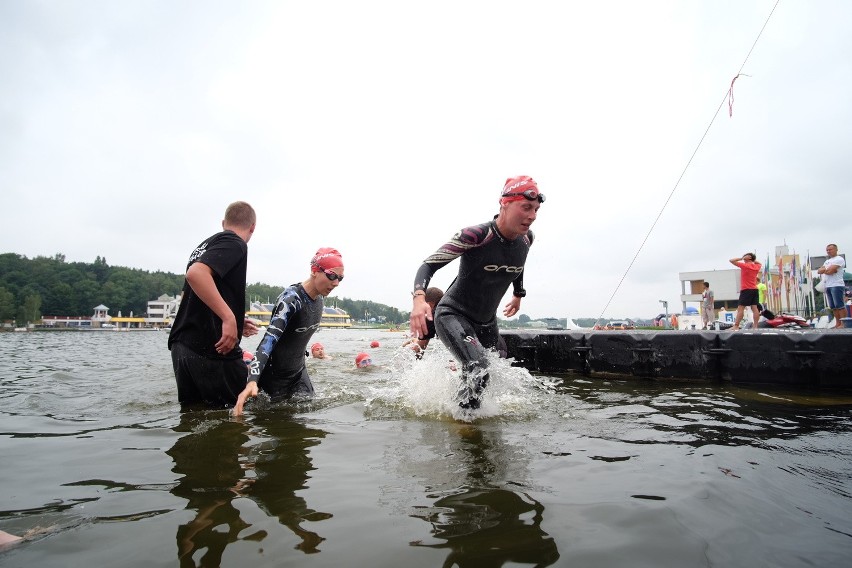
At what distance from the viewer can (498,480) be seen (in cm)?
244

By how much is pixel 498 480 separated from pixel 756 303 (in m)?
13.6

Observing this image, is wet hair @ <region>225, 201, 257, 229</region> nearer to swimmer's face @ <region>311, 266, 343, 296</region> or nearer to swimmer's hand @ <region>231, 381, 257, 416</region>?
swimmer's face @ <region>311, 266, 343, 296</region>

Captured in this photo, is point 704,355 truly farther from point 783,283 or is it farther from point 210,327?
point 783,283

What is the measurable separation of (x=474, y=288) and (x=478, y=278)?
0.43ft

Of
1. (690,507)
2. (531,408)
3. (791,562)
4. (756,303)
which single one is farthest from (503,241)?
(756,303)

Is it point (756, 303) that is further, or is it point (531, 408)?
point (756, 303)

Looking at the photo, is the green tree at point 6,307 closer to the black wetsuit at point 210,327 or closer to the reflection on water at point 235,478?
the black wetsuit at point 210,327

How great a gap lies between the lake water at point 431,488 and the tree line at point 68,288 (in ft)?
382

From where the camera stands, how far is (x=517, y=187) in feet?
14.7

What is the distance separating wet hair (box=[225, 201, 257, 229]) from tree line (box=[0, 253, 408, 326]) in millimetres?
115335

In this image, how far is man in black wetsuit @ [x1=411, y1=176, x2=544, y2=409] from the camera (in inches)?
175

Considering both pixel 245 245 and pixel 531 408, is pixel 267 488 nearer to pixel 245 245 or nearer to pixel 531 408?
pixel 245 245

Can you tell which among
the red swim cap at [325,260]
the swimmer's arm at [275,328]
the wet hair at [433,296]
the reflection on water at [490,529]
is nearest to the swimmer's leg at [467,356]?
the red swim cap at [325,260]

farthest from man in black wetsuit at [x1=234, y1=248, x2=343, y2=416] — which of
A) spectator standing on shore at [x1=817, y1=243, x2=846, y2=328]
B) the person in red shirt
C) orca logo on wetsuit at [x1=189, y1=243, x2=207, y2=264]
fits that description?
spectator standing on shore at [x1=817, y1=243, x2=846, y2=328]
